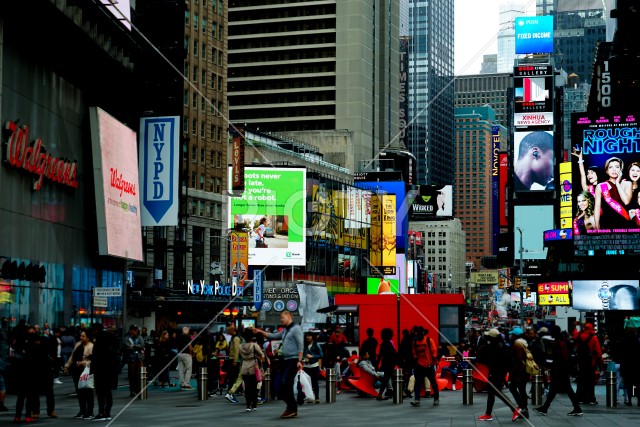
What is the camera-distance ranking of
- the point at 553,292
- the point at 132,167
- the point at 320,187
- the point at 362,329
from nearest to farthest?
the point at 362,329 < the point at 132,167 < the point at 553,292 < the point at 320,187

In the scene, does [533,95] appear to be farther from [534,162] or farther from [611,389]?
[611,389]

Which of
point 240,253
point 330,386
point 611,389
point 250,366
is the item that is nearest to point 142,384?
point 330,386

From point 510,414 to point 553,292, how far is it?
6613 centimetres

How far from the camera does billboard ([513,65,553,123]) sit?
139 metres

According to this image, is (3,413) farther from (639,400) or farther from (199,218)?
(199,218)

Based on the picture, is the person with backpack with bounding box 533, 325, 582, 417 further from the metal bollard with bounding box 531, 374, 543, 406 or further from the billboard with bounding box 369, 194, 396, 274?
the billboard with bounding box 369, 194, 396, 274

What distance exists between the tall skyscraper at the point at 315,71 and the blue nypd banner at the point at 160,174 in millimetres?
99653

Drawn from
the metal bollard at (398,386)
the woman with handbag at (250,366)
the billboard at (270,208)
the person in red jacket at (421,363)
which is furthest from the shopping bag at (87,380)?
the billboard at (270,208)

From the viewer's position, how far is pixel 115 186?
4822 cm

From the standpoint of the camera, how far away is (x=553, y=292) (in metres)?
87.8

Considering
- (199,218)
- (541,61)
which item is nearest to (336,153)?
(541,61)

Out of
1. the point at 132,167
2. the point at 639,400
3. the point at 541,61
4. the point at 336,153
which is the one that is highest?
the point at 541,61

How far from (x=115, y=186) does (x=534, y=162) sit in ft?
318

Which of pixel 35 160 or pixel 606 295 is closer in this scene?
pixel 35 160
